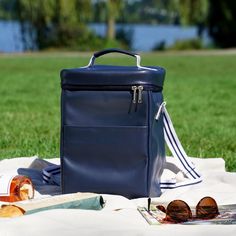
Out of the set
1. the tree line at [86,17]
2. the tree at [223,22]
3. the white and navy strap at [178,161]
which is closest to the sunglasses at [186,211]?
the white and navy strap at [178,161]

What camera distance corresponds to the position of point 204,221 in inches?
152

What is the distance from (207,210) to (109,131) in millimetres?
845

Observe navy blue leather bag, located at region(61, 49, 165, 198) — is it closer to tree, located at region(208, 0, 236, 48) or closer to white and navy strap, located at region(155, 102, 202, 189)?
white and navy strap, located at region(155, 102, 202, 189)

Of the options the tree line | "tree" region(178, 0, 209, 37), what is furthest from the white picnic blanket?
"tree" region(178, 0, 209, 37)

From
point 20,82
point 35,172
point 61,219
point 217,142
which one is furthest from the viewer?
point 20,82

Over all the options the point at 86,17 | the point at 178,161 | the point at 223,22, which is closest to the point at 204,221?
the point at 178,161

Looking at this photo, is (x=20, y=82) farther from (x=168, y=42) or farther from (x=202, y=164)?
(x=168, y=42)

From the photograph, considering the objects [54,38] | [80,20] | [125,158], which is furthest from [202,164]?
[54,38]

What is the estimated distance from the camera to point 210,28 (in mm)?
37688

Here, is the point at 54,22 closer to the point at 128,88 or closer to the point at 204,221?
the point at 128,88

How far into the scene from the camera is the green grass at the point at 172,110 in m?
7.11

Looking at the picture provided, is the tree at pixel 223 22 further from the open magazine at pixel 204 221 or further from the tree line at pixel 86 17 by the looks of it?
the open magazine at pixel 204 221

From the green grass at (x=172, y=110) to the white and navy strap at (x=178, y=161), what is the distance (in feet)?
2.90

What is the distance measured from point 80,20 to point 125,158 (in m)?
26.3
